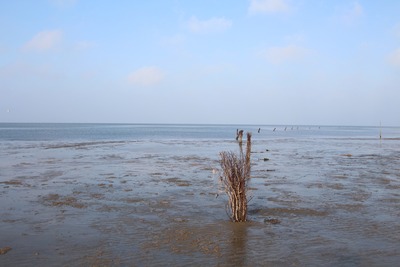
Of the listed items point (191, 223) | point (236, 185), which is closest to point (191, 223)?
point (191, 223)

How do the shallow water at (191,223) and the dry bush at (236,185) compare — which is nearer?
the shallow water at (191,223)

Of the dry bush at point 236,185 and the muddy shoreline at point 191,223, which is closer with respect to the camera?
the muddy shoreline at point 191,223

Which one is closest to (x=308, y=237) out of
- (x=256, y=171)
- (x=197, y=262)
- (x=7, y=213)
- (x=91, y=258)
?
(x=197, y=262)

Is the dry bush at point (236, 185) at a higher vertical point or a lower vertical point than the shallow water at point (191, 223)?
higher

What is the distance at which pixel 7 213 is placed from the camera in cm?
1017

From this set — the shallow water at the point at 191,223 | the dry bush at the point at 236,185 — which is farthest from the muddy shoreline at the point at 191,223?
the dry bush at the point at 236,185

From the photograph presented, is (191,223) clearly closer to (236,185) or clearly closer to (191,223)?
(191,223)

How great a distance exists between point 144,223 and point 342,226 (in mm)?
5182

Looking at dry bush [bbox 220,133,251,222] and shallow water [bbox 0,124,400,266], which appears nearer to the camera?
shallow water [bbox 0,124,400,266]

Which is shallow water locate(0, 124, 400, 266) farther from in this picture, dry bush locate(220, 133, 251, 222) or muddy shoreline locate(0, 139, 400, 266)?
dry bush locate(220, 133, 251, 222)

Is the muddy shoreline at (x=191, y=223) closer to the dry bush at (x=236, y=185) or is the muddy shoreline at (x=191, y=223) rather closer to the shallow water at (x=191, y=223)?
the shallow water at (x=191, y=223)

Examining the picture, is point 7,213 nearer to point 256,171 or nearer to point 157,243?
point 157,243

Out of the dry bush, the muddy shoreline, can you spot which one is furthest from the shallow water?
the dry bush

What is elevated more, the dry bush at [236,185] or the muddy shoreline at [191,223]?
the dry bush at [236,185]
